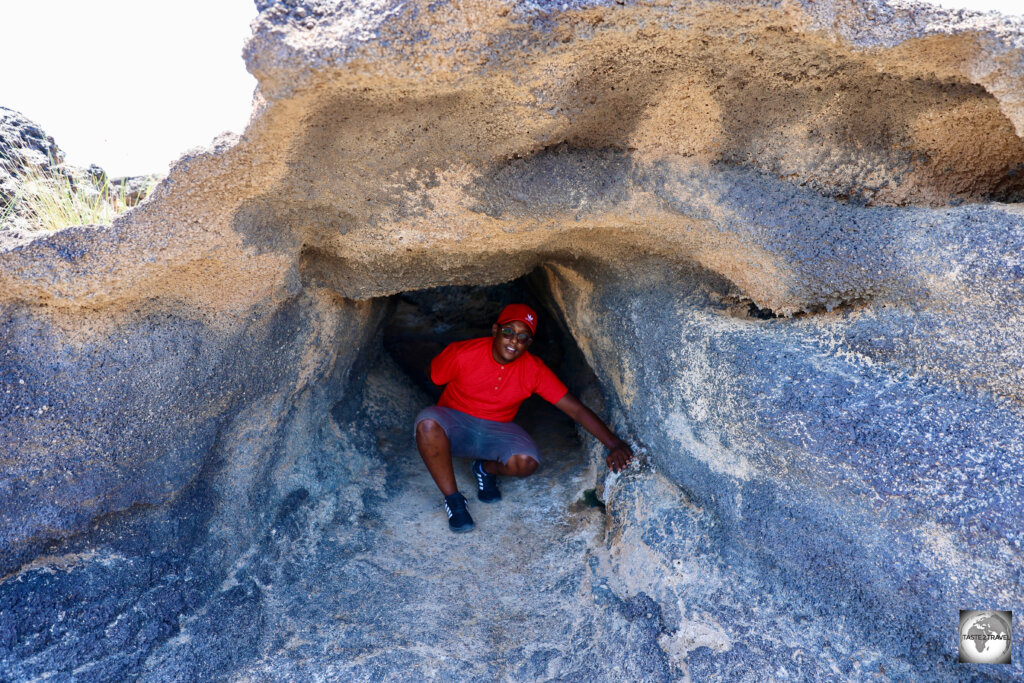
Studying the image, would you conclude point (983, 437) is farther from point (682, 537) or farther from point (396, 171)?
point (396, 171)

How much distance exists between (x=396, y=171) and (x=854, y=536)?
176 centimetres

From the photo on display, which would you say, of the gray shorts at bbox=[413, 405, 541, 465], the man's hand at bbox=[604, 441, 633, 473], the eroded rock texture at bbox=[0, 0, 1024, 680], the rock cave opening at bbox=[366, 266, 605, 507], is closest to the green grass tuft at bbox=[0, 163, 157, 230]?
the eroded rock texture at bbox=[0, 0, 1024, 680]

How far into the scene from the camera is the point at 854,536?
2008mm

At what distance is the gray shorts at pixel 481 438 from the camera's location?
3107mm

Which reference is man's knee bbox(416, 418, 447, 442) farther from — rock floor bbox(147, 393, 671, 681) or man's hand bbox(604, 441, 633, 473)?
man's hand bbox(604, 441, 633, 473)

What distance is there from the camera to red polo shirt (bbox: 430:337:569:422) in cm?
316

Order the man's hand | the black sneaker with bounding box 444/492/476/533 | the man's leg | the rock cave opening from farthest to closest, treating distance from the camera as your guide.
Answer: the rock cave opening < the man's leg < the black sneaker with bounding box 444/492/476/533 < the man's hand

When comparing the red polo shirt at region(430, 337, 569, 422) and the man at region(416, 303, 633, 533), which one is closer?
the man at region(416, 303, 633, 533)

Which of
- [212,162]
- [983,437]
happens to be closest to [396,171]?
[212,162]

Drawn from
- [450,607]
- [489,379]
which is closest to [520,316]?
[489,379]

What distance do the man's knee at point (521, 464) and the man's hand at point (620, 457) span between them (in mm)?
473

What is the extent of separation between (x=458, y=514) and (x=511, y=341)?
30.5 inches

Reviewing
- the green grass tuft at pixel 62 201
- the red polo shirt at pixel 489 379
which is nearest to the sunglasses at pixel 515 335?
the red polo shirt at pixel 489 379

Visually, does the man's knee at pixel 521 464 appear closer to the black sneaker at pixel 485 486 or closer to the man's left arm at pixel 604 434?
the black sneaker at pixel 485 486
